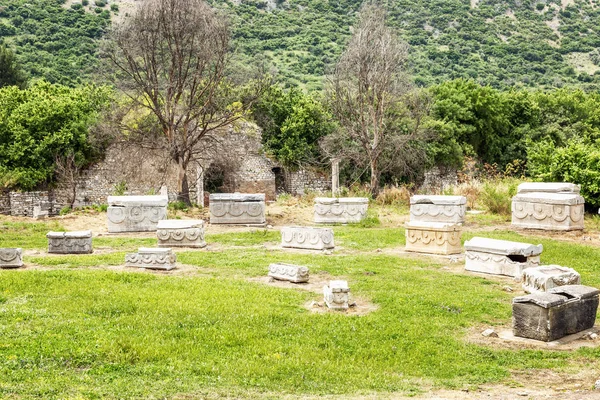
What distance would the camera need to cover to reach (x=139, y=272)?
1348 centimetres

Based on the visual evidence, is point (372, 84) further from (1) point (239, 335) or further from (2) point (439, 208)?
(1) point (239, 335)

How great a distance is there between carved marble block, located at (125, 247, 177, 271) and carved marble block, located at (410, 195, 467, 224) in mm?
9260

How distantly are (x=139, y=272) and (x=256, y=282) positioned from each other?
234cm

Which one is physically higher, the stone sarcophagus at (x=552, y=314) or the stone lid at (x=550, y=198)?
the stone lid at (x=550, y=198)

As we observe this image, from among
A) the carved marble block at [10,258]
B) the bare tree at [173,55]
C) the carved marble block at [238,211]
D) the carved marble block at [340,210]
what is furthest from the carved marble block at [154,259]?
the bare tree at [173,55]

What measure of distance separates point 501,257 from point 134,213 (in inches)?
422

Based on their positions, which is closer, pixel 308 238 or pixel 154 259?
pixel 154 259

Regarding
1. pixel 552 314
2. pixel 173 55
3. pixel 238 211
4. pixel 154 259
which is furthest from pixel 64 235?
pixel 552 314

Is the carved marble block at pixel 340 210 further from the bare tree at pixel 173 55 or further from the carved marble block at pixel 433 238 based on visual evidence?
the carved marble block at pixel 433 238

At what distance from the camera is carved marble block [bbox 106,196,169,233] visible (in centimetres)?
2002

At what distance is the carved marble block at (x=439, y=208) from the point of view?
20922mm

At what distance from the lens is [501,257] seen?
13891 millimetres

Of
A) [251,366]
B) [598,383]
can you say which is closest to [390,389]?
[251,366]

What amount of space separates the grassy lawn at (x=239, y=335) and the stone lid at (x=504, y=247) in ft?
2.57
